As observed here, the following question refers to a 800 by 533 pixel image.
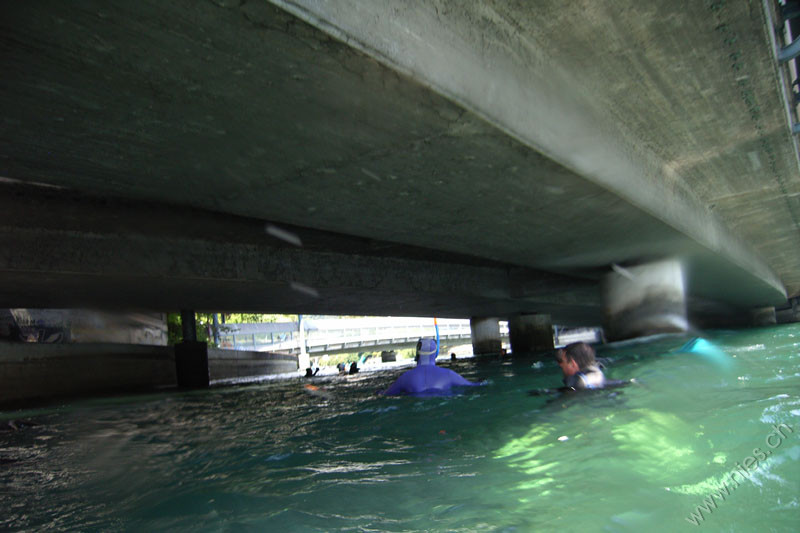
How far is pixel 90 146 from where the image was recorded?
648cm

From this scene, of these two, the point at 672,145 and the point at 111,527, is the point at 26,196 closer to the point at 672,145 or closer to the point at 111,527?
the point at 111,527

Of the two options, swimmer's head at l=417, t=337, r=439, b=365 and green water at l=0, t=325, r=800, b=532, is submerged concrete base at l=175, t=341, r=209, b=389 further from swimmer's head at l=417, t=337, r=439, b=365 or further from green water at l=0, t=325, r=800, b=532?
swimmer's head at l=417, t=337, r=439, b=365

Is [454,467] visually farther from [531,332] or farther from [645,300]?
[531,332]

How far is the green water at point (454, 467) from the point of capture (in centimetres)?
337

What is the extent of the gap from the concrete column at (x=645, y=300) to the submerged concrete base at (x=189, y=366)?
15985 mm

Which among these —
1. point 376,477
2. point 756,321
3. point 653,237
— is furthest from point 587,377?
point 756,321

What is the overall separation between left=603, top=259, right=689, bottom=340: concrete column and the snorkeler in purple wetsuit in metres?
8.86

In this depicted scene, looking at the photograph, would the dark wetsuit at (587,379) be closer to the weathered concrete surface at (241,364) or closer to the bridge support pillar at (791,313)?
the weathered concrete surface at (241,364)

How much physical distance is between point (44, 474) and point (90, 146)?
3854 mm

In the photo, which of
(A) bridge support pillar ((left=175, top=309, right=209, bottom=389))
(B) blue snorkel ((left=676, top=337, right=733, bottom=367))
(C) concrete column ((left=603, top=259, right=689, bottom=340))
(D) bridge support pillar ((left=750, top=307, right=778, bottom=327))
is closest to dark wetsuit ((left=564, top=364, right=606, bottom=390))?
(B) blue snorkel ((left=676, top=337, right=733, bottom=367))

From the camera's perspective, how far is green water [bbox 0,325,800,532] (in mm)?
3371

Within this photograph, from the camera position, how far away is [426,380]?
1081 cm

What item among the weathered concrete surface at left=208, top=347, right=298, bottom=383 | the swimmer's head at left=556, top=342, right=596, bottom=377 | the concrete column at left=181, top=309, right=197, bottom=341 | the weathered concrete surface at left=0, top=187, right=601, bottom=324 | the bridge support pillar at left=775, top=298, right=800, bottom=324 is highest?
the weathered concrete surface at left=0, top=187, right=601, bottom=324

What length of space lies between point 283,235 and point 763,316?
39.0m
